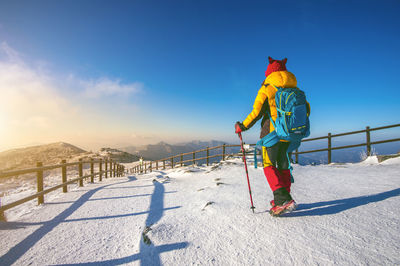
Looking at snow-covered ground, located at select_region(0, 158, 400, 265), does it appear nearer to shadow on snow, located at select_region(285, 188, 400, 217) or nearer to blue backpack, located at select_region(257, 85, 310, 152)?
shadow on snow, located at select_region(285, 188, 400, 217)

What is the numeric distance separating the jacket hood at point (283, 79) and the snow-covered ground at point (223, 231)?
1.69 metres

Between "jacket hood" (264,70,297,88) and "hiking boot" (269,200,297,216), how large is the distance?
1.46 m

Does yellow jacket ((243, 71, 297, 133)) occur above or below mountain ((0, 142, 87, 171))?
above

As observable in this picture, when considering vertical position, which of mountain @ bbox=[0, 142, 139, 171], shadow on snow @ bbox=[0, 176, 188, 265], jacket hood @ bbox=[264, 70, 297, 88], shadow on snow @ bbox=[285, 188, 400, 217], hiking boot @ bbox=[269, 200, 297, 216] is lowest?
mountain @ bbox=[0, 142, 139, 171]

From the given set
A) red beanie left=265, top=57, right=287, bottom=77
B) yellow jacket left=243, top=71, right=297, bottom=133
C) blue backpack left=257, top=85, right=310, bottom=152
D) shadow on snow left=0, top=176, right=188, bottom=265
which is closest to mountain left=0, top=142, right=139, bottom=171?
shadow on snow left=0, top=176, right=188, bottom=265

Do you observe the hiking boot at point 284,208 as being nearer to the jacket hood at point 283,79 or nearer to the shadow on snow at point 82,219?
the shadow on snow at point 82,219

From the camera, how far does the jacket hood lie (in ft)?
6.75

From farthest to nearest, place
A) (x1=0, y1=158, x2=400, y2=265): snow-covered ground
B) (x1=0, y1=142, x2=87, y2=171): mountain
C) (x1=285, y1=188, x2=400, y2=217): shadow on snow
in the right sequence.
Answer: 1. (x1=0, y1=142, x2=87, y2=171): mountain
2. (x1=285, y1=188, x2=400, y2=217): shadow on snow
3. (x1=0, y1=158, x2=400, y2=265): snow-covered ground

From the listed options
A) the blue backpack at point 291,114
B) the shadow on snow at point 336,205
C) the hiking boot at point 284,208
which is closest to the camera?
the blue backpack at point 291,114

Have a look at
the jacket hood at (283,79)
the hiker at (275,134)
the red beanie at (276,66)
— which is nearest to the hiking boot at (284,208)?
the hiker at (275,134)

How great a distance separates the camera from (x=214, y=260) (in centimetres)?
157

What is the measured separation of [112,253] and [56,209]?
8.74 ft

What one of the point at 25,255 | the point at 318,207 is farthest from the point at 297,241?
the point at 25,255

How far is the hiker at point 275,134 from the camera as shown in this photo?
2.10 meters
